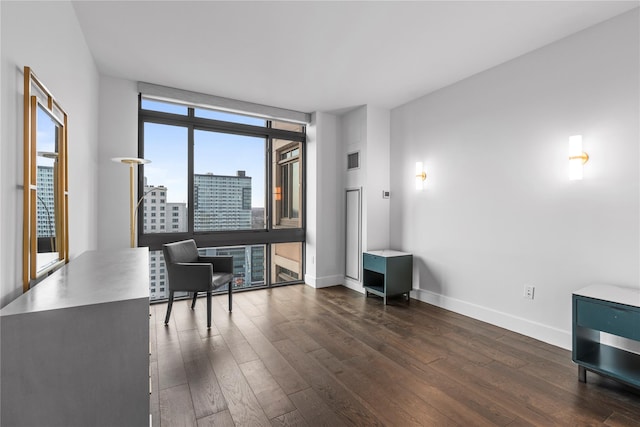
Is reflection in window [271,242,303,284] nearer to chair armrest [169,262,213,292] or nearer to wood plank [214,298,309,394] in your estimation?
wood plank [214,298,309,394]

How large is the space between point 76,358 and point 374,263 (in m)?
3.40

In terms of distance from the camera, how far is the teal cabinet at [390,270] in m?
3.88

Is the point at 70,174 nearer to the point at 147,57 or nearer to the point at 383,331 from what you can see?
the point at 147,57

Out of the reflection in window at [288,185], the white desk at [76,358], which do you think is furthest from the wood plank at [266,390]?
the reflection in window at [288,185]

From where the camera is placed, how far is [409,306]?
3.84 meters

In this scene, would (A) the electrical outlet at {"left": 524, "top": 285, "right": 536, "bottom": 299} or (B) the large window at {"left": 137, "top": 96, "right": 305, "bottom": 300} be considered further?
Result: (B) the large window at {"left": 137, "top": 96, "right": 305, "bottom": 300}

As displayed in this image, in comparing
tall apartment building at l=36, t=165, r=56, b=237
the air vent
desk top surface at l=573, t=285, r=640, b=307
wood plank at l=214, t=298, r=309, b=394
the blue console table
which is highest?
the air vent

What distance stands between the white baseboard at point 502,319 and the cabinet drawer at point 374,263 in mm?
631

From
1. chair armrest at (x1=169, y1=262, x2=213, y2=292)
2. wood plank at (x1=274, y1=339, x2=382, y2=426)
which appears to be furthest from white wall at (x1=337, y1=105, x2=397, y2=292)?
chair armrest at (x1=169, y1=262, x2=213, y2=292)

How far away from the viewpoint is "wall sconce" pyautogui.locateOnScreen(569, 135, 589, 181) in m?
2.54

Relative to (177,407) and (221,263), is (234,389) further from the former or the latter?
(221,263)

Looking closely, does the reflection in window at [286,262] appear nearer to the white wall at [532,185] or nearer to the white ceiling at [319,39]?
the white wall at [532,185]

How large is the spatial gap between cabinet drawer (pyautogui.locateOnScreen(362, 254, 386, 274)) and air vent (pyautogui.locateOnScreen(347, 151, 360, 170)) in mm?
1365

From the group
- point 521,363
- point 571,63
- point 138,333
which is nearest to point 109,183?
point 138,333
